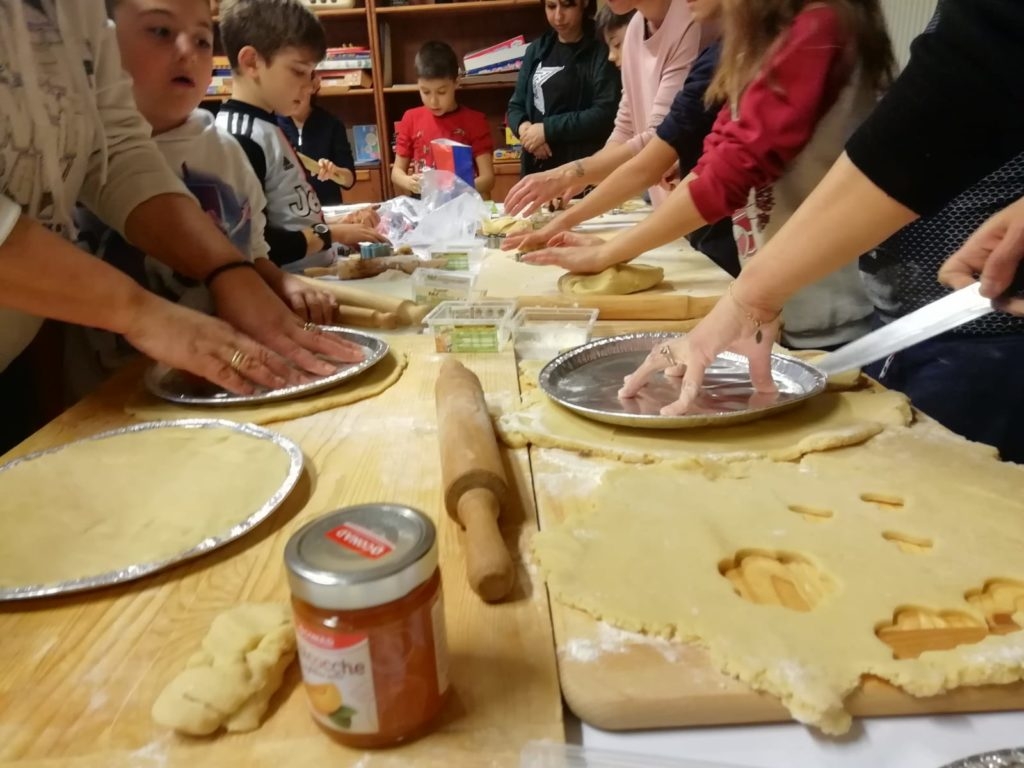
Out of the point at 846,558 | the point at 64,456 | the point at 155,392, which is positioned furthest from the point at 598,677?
the point at 155,392

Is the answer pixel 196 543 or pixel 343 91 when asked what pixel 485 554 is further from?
pixel 343 91

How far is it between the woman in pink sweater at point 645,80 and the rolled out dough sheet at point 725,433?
1345 millimetres

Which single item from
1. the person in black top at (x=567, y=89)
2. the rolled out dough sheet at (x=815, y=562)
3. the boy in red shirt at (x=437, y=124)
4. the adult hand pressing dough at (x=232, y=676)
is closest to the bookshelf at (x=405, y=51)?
the boy in red shirt at (x=437, y=124)

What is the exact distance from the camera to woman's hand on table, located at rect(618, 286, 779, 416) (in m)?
0.92

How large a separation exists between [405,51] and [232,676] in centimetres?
Result: 475

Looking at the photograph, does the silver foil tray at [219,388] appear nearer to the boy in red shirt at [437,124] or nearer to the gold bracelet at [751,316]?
the gold bracelet at [751,316]

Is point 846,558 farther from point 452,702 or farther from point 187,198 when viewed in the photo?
point 187,198

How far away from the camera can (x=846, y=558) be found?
61 centimetres

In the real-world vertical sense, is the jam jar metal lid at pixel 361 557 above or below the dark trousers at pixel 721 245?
above

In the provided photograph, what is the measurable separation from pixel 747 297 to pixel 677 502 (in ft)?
1.08

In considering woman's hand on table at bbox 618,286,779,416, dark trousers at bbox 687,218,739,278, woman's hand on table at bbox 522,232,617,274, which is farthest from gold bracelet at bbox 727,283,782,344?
dark trousers at bbox 687,218,739,278

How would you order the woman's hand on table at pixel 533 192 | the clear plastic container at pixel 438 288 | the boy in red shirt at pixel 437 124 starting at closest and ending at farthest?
1. the clear plastic container at pixel 438 288
2. the woman's hand on table at pixel 533 192
3. the boy in red shirt at pixel 437 124

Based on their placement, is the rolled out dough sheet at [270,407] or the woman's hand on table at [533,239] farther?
the woman's hand on table at [533,239]

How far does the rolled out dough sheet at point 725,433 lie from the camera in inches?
32.4
